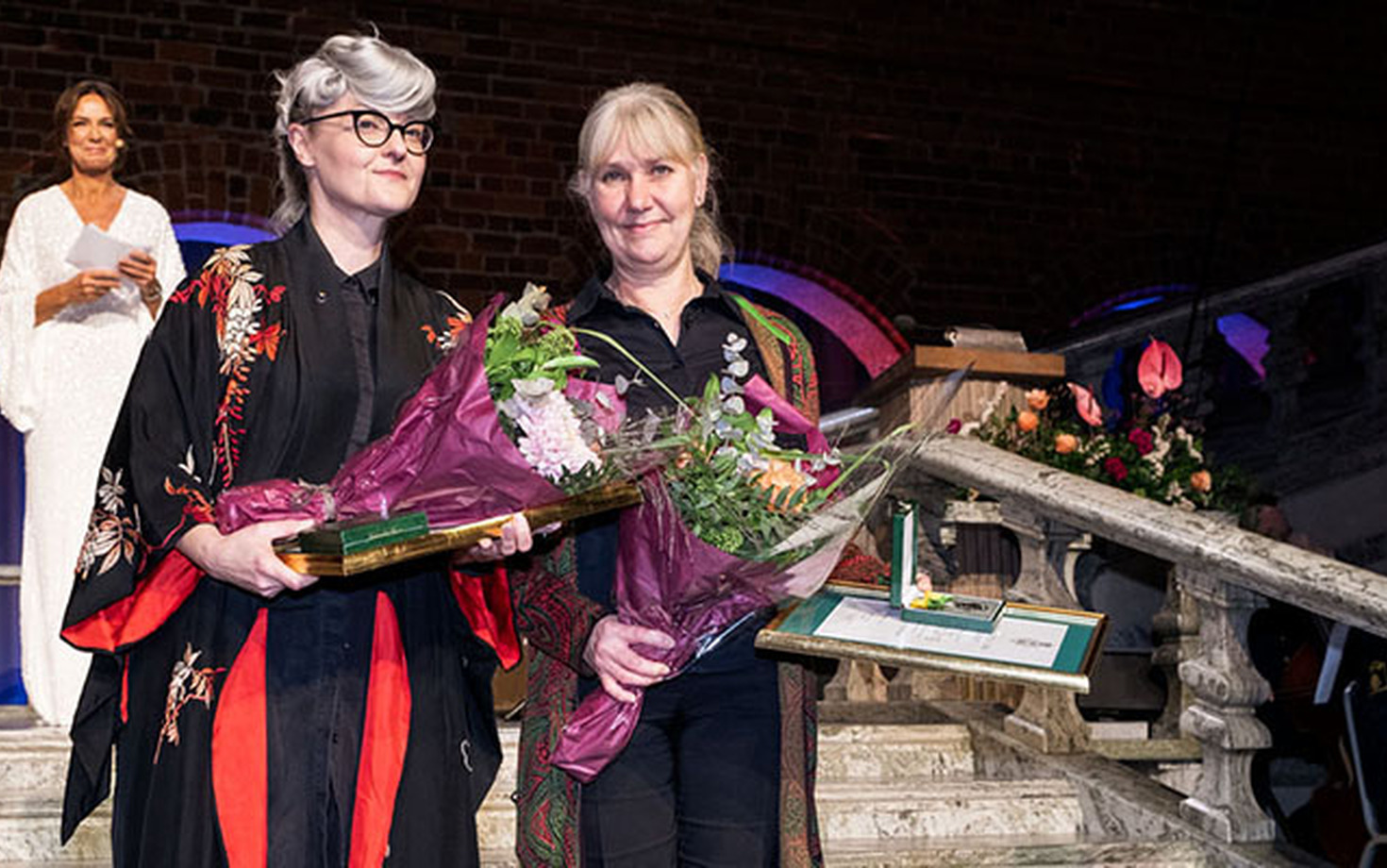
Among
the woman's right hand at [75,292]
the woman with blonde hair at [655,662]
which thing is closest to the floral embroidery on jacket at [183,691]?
the woman with blonde hair at [655,662]

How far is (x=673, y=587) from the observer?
72.4 inches

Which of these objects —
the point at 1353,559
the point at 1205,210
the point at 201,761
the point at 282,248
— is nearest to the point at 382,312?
the point at 282,248

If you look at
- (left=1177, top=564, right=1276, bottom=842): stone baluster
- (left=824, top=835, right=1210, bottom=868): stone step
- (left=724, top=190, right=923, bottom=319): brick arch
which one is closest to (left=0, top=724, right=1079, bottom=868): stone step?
(left=824, top=835, right=1210, bottom=868): stone step

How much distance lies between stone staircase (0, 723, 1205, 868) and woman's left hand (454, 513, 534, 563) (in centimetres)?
139

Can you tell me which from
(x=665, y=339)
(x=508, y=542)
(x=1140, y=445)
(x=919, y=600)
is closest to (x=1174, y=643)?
(x=1140, y=445)

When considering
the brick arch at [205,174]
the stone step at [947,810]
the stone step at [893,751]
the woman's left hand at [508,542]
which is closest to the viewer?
the woman's left hand at [508,542]

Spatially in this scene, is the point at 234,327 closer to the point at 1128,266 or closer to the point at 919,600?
the point at 919,600

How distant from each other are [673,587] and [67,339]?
323 centimetres

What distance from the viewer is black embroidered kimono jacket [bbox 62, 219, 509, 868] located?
1.80m

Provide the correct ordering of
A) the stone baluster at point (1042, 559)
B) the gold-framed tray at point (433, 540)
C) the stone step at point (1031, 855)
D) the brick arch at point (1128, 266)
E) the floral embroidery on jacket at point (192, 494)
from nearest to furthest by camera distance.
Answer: the gold-framed tray at point (433, 540), the floral embroidery on jacket at point (192, 494), the stone step at point (1031, 855), the stone baluster at point (1042, 559), the brick arch at point (1128, 266)

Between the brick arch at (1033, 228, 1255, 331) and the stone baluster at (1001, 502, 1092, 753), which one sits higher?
the brick arch at (1033, 228, 1255, 331)

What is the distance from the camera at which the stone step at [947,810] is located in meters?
3.31

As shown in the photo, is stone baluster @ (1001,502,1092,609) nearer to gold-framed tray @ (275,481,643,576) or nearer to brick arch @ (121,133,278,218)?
gold-framed tray @ (275,481,643,576)

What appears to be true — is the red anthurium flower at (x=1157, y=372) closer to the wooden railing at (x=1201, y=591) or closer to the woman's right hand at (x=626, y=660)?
the wooden railing at (x=1201, y=591)
